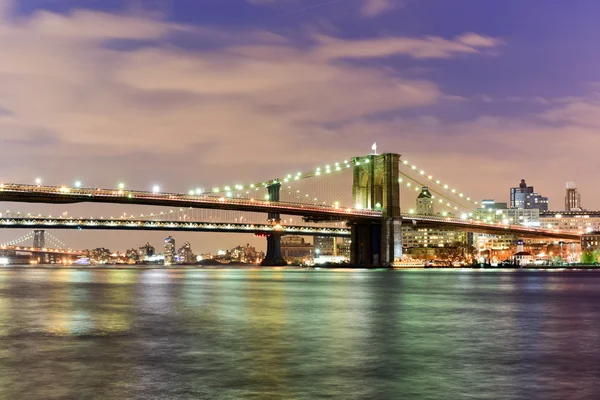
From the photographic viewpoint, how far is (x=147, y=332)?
20.1 m

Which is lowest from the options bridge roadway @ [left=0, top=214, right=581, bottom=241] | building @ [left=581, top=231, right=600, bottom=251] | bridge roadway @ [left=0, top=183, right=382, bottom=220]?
building @ [left=581, top=231, right=600, bottom=251]

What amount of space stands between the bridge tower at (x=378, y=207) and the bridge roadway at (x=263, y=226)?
321cm

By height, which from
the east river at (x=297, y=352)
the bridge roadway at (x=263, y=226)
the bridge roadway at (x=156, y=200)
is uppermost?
the bridge roadway at (x=156, y=200)

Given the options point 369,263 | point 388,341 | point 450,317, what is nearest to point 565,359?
point 388,341

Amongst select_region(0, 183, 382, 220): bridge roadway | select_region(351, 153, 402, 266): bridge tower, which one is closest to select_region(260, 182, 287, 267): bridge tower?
select_region(351, 153, 402, 266): bridge tower

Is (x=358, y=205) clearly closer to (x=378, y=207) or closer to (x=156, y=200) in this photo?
(x=378, y=207)

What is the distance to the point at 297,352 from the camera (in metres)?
16.1

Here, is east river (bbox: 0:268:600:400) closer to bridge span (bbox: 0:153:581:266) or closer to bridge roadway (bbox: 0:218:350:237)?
bridge span (bbox: 0:153:581:266)

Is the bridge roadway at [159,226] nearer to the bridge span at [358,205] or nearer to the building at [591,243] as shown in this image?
the bridge span at [358,205]

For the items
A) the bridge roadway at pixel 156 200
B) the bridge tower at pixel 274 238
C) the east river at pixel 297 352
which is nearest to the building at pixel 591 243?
the bridge tower at pixel 274 238

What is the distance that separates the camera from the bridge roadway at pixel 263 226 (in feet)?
334

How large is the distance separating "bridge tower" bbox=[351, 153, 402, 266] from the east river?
6731 cm

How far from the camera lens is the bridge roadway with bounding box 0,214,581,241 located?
101812 mm

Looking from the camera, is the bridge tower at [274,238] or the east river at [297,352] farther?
the bridge tower at [274,238]
